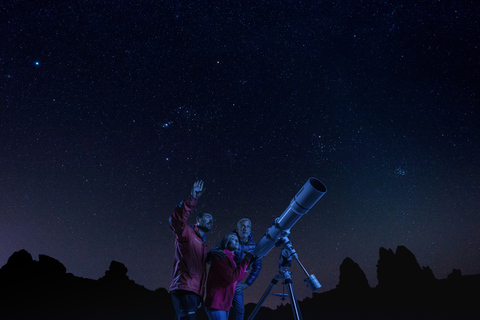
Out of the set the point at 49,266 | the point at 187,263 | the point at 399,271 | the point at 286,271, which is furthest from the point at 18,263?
the point at 399,271

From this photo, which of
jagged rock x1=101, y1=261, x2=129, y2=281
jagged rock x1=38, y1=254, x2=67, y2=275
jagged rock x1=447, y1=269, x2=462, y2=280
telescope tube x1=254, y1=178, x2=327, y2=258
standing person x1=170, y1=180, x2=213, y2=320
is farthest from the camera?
jagged rock x1=447, y1=269, x2=462, y2=280

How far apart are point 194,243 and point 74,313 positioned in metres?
84.1

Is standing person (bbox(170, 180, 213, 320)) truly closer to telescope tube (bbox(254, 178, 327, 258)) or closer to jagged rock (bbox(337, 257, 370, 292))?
telescope tube (bbox(254, 178, 327, 258))

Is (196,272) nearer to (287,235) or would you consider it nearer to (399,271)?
(287,235)

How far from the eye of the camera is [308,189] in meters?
3.34

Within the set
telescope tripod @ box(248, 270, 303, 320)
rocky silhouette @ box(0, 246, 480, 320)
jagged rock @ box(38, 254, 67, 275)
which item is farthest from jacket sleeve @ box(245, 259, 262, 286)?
A: jagged rock @ box(38, 254, 67, 275)

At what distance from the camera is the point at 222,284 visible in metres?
3.26

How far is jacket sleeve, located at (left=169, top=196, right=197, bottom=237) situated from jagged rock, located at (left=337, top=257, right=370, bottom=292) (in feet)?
350

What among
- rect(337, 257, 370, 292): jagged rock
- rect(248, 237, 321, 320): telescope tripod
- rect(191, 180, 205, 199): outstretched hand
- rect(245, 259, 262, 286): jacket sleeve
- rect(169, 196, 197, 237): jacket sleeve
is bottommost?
rect(248, 237, 321, 320): telescope tripod

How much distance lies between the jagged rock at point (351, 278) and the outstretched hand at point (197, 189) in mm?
106623

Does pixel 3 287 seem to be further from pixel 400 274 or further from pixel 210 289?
pixel 400 274

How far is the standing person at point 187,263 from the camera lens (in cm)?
301

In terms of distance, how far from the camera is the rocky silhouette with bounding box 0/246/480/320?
69750mm

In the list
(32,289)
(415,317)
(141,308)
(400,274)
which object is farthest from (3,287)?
(400,274)
